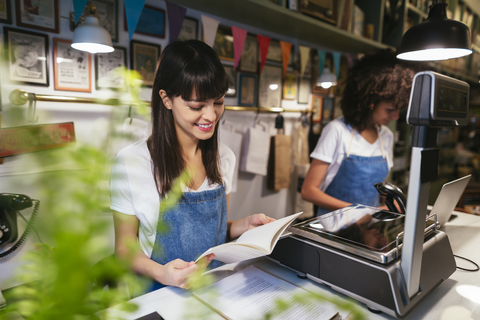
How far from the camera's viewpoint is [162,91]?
107 cm

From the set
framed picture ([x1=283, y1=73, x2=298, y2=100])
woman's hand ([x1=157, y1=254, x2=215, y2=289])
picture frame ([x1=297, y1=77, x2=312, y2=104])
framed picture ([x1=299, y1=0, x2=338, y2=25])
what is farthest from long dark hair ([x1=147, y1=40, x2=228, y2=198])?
picture frame ([x1=297, y1=77, x2=312, y2=104])

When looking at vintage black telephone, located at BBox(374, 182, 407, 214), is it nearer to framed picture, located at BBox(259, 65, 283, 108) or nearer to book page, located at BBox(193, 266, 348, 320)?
book page, located at BBox(193, 266, 348, 320)

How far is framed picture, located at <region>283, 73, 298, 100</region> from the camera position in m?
2.58

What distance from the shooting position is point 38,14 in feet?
4.49

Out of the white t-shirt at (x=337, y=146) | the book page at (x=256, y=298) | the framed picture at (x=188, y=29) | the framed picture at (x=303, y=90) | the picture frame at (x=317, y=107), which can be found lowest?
the book page at (x=256, y=298)

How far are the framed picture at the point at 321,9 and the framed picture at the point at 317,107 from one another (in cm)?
68

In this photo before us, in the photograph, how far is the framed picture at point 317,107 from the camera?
9.37 ft

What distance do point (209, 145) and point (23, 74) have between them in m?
0.87

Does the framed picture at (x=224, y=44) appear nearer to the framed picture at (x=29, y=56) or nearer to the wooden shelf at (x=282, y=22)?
the wooden shelf at (x=282, y=22)

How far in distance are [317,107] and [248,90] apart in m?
0.88

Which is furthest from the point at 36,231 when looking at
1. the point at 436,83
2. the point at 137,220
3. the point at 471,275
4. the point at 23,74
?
the point at 23,74

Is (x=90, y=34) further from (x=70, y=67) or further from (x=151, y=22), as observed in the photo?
(x=151, y=22)

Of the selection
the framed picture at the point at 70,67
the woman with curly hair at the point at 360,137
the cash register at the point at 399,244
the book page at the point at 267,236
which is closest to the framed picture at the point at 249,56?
the woman with curly hair at the point at 360,137

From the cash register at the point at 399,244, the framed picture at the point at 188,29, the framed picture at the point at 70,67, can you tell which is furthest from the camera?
the framed picture at the point at 188,29
